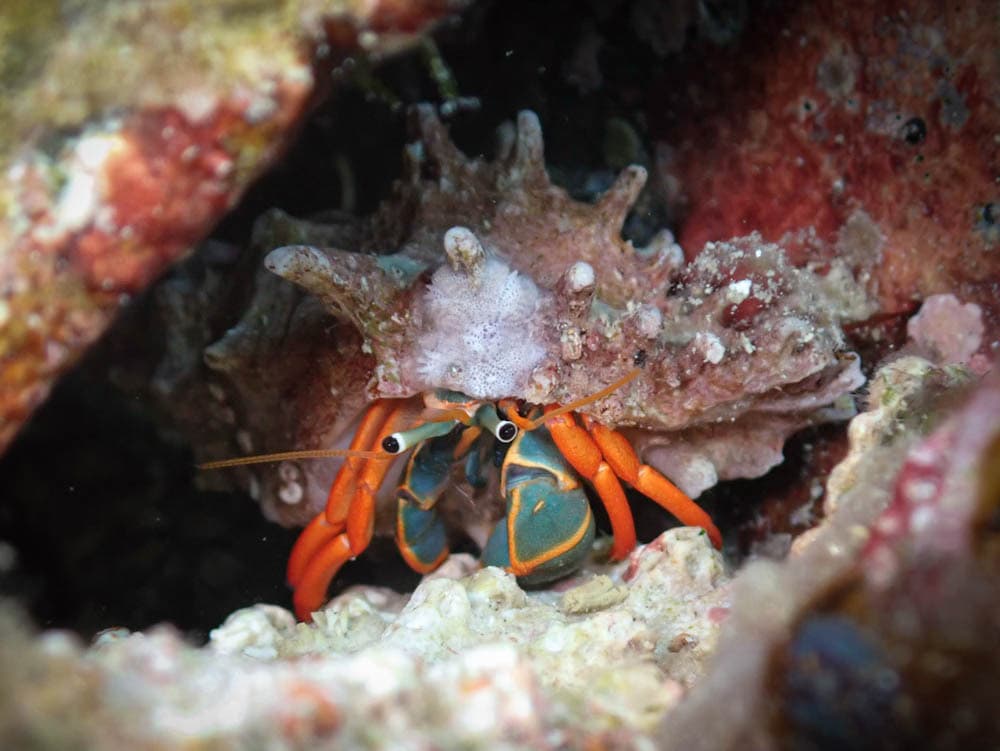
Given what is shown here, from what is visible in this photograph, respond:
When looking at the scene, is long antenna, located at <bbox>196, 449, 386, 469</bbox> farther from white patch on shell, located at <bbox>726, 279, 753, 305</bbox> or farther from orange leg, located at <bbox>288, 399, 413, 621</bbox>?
white patch on shell, located at <bbox>726, 279, 753, 305</bbox>

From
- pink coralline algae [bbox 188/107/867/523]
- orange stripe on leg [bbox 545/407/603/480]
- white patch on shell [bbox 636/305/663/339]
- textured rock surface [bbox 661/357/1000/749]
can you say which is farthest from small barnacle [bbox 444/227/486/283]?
textured rock surface [bbox 661/357/1000/749]

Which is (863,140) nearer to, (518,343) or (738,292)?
(738,292)

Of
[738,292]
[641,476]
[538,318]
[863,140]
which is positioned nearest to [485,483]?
[641,476]

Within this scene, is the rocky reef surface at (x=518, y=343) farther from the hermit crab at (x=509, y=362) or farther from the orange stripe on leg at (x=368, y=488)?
the orange stripe on leg at (x=368, y=488)

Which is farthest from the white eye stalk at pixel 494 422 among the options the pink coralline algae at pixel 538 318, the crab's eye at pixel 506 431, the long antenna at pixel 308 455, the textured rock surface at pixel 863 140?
the textured rock surface at pixel 863 140

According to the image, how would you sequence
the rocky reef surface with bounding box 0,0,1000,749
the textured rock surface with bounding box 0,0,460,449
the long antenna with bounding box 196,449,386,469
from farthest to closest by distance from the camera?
1. the long antenna with bounding box 196,449,386,469
2. the textured rock surface with bounding box 0,0,460,449
3. the rocky reef surface with bounding box 0,0,1000,749

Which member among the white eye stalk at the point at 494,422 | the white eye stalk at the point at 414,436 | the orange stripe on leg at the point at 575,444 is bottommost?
the white eye stalk at the point at 414,436

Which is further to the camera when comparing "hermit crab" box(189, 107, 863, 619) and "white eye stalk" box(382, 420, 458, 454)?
"white eye stalk" box(382, 420, 458, 454)

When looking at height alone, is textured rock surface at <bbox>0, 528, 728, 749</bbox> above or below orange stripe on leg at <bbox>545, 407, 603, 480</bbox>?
above
